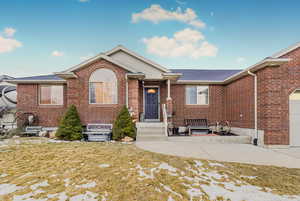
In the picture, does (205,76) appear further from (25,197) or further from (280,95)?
(25,197)

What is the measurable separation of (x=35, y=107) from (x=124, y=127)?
7.14 meters

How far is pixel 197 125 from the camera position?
10.1 metres

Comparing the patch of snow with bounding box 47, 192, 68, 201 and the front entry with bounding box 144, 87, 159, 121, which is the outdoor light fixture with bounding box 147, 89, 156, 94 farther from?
the patch of snow with bounding box 47, 192, 68, 201

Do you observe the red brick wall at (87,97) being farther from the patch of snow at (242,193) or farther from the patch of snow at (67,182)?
the patch of snow at (242,193)

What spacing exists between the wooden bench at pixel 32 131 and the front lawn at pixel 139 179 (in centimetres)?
550

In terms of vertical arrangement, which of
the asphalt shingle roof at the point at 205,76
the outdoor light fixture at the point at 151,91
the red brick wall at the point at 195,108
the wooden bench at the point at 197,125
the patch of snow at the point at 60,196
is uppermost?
the asphalt shingle roof at the point at 205,76

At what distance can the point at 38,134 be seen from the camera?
381 inches

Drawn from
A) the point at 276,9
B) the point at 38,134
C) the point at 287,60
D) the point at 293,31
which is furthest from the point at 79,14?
the point at 293,31

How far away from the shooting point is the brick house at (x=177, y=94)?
22.2ft

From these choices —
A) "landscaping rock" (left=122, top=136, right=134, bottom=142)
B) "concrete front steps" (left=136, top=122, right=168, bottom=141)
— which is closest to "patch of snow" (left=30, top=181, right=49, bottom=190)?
"landscaping rock" (left=122, top=136, right=134, bottom=142)

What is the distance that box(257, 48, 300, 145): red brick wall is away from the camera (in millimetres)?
6738

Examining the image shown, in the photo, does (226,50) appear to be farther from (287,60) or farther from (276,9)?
(287,60)

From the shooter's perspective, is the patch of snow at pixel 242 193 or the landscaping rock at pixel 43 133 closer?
the patch of snow at pixel 242 193

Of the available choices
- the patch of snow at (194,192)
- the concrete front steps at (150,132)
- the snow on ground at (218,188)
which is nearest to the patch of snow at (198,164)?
the snow on ground at (218,188)
